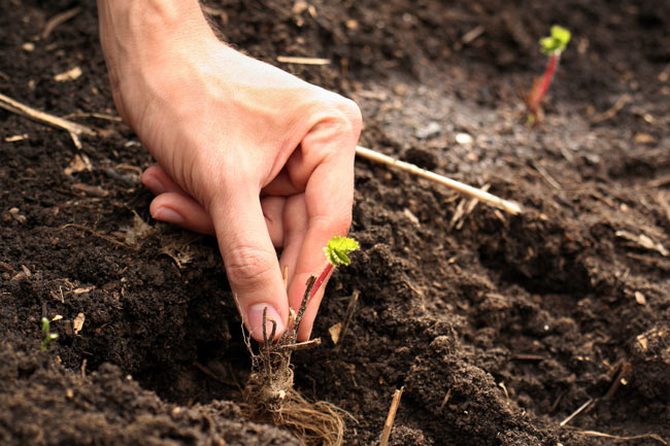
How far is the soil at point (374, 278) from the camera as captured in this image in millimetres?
1798

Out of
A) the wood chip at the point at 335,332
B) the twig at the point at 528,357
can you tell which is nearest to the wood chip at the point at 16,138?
the wood chip at the point at 335,332

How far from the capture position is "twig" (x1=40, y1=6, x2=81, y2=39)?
2.73m

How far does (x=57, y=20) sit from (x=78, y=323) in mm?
1484

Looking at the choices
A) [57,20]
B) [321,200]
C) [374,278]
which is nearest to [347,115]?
[321,200]

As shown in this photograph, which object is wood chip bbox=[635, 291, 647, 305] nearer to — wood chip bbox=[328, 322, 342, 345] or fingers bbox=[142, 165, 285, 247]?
wood chip bbox=[328, 322, 342, 345]

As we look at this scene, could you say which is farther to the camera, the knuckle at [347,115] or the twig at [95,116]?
the twig at [95,116]

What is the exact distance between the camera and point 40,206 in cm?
212

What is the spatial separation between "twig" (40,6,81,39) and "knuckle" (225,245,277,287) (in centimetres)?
150

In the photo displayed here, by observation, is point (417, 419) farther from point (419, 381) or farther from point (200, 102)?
point (200, 102)

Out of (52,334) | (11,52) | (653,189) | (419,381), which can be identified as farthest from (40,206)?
(653,189)

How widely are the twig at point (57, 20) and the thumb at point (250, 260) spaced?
4.50 feet

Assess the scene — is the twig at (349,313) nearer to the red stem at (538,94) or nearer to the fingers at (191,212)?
the fingers at (191,212)

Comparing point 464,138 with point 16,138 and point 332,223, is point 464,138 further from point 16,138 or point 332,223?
point 16,138

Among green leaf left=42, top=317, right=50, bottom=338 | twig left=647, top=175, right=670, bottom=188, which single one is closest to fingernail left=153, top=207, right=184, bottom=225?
green leaf left=42, top=317, right=50, bottom=338
